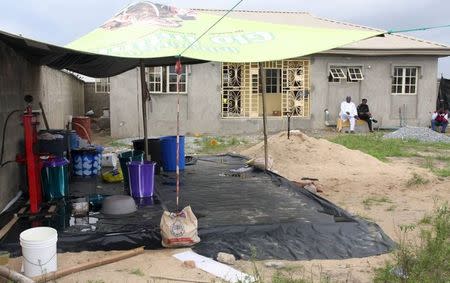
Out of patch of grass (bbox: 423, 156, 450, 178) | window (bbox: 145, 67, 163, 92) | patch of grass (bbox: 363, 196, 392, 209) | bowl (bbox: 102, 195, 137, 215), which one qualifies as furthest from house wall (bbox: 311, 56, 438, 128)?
bowl (bbox: 102, 195, 137, 215)

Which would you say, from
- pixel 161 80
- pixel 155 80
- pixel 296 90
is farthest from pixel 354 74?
pixel 155 80

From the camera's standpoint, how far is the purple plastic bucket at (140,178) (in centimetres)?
646

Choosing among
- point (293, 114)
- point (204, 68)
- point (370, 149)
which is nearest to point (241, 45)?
point (370, 149)

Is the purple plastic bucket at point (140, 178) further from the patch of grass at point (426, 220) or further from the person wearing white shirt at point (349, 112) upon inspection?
the person wearing white shirt at point (349, 112)

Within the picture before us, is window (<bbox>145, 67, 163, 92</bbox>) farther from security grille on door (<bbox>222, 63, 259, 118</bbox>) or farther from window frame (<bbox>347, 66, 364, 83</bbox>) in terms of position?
window frame (<bbox>347, 66, 364, 83</bbox>)

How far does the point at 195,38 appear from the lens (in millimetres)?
5609

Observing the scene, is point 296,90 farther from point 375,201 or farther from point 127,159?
point 127,159

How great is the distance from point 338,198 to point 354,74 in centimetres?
1088

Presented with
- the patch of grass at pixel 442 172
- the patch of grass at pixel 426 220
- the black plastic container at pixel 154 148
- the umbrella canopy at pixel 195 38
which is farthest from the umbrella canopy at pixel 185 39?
the patch of grass at pixel 442 172

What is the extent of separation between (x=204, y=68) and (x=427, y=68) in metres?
8.40

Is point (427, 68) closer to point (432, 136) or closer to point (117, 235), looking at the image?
point (432, 136)

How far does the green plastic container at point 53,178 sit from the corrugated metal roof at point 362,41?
9860 millimetres

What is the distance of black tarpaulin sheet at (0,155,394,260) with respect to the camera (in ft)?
15.2

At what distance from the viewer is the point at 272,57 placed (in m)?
5.18
